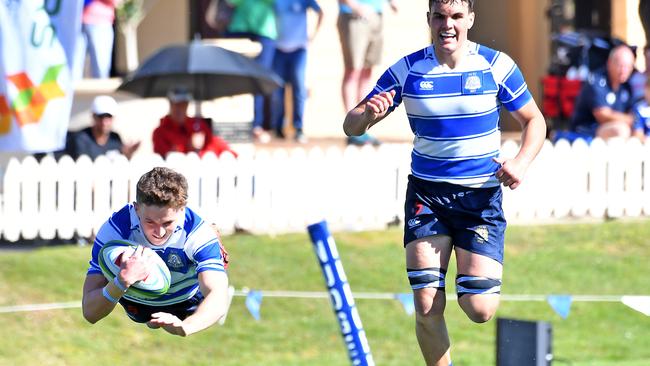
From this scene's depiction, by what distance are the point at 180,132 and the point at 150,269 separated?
6234 mm

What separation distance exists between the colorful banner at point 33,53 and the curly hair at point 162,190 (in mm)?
4715

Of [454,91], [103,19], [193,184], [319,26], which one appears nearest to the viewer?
[454,91]

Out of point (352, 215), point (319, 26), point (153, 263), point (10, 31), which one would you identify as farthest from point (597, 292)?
point (153, 263)

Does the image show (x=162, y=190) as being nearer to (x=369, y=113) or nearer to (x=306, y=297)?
(x=369, y=113)

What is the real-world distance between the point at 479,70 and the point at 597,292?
5.79 m

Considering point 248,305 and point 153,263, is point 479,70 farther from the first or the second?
point 248,305

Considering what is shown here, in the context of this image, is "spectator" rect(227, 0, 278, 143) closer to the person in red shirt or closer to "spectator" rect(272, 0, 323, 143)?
"spectator" rect(272, 0, 323, 143)

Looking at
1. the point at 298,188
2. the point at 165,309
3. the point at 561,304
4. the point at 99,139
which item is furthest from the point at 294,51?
the point at 165,309

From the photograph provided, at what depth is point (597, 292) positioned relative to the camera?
13594 millimetres

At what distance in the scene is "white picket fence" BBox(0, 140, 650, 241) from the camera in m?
13.3

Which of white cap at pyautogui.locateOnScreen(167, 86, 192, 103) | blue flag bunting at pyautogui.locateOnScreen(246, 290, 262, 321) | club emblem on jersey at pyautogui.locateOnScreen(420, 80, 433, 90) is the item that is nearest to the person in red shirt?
white cap at pyautogui.locateOnScreen(167, 86, 192, 103)

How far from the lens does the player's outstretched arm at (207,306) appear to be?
24.2 feet

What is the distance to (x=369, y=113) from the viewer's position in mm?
7879

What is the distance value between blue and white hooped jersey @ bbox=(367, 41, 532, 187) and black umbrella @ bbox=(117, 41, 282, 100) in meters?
6.15
